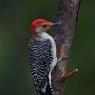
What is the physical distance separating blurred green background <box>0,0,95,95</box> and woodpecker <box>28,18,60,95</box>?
8.57 meters

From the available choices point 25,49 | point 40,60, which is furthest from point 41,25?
point 25,49

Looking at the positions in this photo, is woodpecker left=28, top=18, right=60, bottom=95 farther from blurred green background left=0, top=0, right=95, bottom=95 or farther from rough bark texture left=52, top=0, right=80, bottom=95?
blurred green background left=0, top=0, right=95, bottom=95

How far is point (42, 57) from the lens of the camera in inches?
688

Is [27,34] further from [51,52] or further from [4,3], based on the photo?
[51,52]

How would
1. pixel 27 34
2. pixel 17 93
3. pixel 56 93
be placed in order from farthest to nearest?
1. pixel 27 34
2. pixel 17 93
3. pixel 56 93

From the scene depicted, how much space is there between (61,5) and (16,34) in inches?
469

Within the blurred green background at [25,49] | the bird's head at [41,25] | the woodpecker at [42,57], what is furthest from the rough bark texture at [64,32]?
the blurred green background at [25,49]

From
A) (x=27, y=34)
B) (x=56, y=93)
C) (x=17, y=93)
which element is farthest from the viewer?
(x=27, y=34)

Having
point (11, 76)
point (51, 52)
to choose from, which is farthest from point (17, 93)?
point (51, 52)

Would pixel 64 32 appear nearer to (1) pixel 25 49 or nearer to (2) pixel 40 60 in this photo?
(2) pixel 40 60

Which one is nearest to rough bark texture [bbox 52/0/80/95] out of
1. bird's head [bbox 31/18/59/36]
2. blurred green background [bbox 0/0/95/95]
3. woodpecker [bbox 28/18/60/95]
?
woodpecker [bbox 28/18/60/95]

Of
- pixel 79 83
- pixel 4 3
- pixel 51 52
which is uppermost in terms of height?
pixel 51 52

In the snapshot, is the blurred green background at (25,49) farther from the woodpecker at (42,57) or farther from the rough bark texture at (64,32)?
the rough bark texture at (64,32)

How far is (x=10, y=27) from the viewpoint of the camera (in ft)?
97.9
